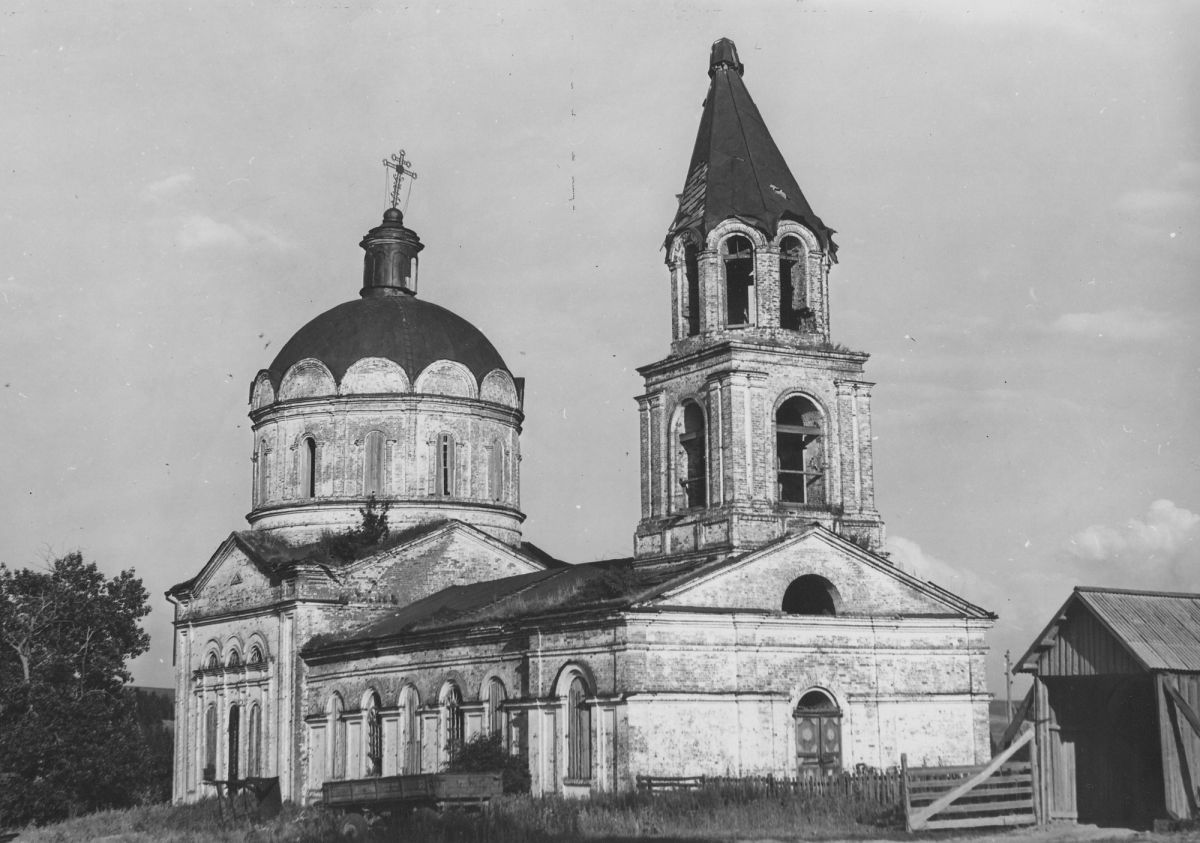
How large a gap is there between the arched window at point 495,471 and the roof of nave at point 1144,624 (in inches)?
715

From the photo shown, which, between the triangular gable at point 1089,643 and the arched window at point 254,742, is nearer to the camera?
the triangular gable at point 1089,643

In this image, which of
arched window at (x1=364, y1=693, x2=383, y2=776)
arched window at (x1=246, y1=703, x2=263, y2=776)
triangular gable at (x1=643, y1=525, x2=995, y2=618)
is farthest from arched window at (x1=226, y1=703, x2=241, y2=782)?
triangular gable at (x1=643, y1=525, x2=995, y2=618)

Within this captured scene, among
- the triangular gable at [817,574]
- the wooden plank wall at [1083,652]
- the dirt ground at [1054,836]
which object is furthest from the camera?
the triangular gable at [817,574]

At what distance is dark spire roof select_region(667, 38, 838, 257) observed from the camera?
3073cm

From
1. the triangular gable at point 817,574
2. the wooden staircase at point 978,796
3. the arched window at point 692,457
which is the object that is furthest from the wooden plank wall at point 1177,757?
the arched window at point 692,457

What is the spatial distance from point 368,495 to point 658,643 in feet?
42.1

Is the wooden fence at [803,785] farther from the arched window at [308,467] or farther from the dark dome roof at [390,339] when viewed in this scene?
the dark dome roof at [390,339]

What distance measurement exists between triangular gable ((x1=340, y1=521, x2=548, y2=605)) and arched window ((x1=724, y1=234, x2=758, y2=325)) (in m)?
8.91

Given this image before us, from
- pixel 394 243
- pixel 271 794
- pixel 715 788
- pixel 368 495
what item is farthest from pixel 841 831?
pixel 394 243

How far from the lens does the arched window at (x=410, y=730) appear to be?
32312 mm

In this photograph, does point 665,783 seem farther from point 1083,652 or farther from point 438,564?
point 438,564

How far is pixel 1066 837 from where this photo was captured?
22.4 m

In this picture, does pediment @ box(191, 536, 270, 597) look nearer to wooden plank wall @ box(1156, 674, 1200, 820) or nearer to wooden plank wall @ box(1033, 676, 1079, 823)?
wooden plank wall @ box(1033, 676, 1079, 823)

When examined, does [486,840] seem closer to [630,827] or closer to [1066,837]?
[630,827]
